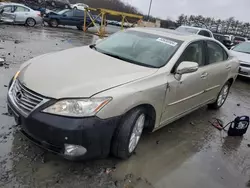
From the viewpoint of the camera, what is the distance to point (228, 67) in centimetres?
531

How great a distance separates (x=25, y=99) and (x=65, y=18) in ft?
63.5

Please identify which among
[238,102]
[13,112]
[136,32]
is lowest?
[238,102]

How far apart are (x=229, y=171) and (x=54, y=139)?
2.36 m

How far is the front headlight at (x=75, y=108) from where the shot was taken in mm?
2607

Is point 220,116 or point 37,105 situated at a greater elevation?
point 37,105

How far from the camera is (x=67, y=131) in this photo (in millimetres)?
2549

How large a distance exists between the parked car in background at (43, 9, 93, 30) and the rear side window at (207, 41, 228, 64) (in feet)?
Result: 58.1

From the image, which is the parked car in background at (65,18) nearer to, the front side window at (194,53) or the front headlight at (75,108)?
the front side window at (194,53)

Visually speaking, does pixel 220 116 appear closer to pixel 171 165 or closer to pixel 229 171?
pixel 229 171

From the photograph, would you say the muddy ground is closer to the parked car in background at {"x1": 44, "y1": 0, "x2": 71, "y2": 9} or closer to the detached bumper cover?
the detached bumper cover

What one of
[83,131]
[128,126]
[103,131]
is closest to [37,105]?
[83,131]

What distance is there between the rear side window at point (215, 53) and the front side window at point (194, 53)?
0.93 feet

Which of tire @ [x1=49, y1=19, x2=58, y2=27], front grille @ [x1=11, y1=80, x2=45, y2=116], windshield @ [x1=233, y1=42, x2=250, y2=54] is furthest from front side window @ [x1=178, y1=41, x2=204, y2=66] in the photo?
tire @ [x1=49, y1=19, x2=58, y2=27]

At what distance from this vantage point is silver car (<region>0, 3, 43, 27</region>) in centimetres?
1697
